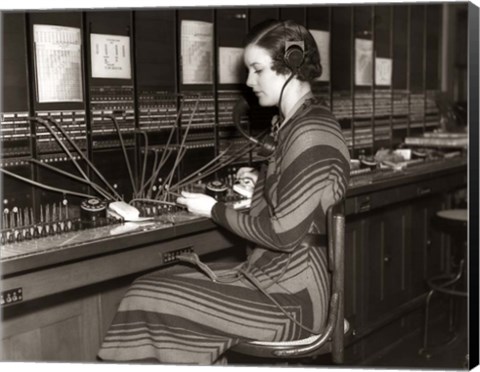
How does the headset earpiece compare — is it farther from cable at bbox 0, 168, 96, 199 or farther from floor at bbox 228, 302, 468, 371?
floor at bbox 228, 302, 468, 371

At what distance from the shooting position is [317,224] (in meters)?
2.14

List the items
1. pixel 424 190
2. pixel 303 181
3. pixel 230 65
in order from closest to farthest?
pixel 303 181 → pixel 230 65 → pixel 424 190

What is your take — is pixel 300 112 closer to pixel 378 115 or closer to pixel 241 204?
pixel 241 204

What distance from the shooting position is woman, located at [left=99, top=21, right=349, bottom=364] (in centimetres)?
205

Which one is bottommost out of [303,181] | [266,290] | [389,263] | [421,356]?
[421,356]

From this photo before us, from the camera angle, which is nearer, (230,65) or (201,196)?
(201,196)

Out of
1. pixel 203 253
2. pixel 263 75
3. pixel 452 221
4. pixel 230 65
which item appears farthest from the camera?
pixel 452 221

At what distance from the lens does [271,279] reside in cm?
216

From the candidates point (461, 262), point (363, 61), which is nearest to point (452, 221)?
point (461, 262)

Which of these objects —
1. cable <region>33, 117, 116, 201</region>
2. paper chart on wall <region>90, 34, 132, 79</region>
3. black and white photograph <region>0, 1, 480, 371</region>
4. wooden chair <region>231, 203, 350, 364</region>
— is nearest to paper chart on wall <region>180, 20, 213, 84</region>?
black and white photograph <region>0, 1, 480, 371</region>

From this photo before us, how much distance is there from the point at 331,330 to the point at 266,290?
0.74 feet

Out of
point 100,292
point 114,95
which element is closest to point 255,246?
point 100,292

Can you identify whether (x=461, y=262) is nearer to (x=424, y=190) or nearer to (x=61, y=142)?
(x=424, y=190)

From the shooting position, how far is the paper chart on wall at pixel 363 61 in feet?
14.0
